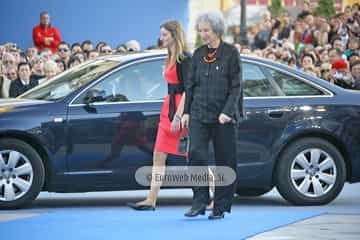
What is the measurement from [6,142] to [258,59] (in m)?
2.85

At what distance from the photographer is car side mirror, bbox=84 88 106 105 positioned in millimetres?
12773

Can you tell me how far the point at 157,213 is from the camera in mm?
12422

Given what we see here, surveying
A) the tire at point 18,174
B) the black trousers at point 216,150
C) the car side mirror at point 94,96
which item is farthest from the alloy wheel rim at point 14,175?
the black trousers at point 216,150

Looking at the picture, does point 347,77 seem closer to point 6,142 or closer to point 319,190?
point 319,190

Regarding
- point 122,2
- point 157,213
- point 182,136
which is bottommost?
point 157,213

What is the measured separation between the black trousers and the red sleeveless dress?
0.75 meters

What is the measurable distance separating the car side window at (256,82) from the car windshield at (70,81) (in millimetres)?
1374

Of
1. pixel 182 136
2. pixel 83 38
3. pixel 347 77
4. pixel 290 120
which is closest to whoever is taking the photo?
pixel 182 136

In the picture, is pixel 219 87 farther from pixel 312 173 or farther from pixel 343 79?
pixel 343 79

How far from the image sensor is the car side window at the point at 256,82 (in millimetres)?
13250

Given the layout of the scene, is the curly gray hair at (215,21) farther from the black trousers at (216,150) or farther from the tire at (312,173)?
the tire at (312,173)

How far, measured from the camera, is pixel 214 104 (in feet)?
37.6

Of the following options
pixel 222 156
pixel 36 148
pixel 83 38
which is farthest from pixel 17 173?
pixel 83 38

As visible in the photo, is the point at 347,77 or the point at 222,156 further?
the point at 347,77
